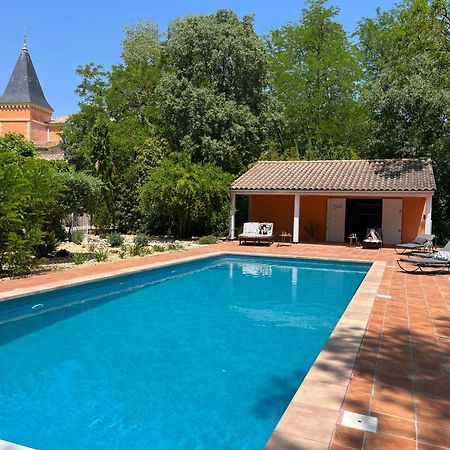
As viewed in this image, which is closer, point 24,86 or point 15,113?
point 15,113

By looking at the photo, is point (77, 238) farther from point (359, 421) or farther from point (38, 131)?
point (38, 131)

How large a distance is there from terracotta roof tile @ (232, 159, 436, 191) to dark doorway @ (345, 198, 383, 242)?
160 centimetres

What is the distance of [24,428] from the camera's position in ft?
13.2

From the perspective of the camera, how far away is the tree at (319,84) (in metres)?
33.0

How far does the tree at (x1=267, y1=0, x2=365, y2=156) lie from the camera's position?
3297 centimetres

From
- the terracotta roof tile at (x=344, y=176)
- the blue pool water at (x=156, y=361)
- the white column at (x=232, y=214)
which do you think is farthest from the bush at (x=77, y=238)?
the blue pool water at (x=156, y=361)

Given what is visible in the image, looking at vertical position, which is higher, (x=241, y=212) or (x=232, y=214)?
(x=241, y=212)

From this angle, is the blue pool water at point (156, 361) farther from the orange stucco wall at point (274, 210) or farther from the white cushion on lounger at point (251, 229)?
the orange stucco wall at point (274, 210)

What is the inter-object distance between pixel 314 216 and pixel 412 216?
472cm

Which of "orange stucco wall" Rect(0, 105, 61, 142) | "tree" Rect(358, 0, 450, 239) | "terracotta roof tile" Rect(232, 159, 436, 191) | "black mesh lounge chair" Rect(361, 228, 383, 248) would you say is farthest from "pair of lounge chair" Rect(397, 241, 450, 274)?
"orange stucco wall" Rect(0, 105, 61, 142)

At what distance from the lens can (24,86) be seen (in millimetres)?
46406

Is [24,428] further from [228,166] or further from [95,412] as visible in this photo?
[228,166]

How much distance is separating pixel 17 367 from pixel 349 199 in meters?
18.8

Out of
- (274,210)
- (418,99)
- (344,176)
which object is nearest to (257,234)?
(274,210)
